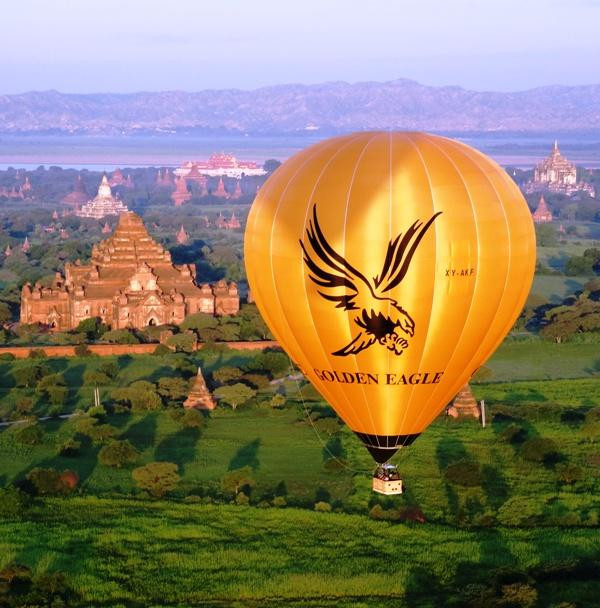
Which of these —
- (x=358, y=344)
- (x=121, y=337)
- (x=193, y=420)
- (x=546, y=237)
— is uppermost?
(x=358, y=344)

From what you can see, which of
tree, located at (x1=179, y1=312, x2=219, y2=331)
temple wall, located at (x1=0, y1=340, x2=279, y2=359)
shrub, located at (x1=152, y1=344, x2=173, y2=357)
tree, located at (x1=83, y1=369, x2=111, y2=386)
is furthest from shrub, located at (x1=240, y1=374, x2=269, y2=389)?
tree, located at (x1=179, y1=312, x2=219, y2=331)

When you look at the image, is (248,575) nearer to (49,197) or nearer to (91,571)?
(91,571)

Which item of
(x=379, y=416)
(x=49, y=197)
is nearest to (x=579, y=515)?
(x=379, y=416)

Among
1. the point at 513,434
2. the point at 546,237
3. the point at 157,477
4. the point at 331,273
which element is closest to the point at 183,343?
the point at 513,434

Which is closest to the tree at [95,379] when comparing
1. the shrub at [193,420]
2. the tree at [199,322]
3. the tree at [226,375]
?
the tree at [226,375]

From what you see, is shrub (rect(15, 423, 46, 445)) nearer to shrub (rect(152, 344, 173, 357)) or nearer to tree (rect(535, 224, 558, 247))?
shrub (rect(152, 344, 173, 357))

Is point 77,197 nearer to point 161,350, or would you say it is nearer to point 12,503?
point 161,350

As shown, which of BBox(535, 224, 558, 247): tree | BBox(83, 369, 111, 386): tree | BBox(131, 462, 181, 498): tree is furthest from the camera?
BBox(535, 224, 558, 247): tree
